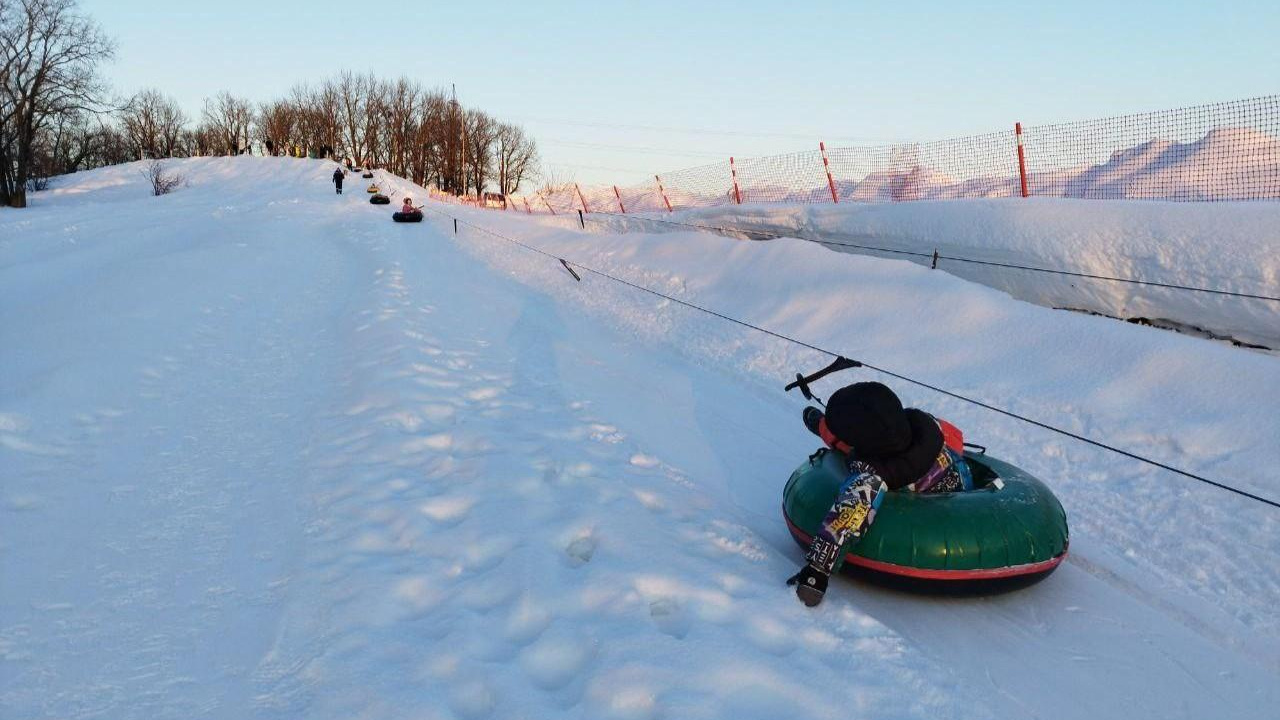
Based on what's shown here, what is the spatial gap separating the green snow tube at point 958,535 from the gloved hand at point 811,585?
9.0 inches

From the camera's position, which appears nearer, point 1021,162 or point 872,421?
point 872,421

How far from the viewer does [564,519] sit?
4059 millimetres

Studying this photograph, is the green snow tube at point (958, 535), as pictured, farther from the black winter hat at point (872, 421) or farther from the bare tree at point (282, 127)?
the bare tree at point (282, 127)

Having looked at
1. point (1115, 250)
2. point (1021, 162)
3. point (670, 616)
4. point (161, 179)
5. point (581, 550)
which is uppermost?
point (161, 179)

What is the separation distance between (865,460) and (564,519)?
1.66 metres

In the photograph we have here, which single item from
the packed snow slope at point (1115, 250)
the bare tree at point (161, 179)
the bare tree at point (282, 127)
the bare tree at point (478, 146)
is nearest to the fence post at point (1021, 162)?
the packed snow slope at point (1115, 250)

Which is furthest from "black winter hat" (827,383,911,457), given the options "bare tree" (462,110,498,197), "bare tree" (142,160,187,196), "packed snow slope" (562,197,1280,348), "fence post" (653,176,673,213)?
"bare tree" (462,110,498,197)

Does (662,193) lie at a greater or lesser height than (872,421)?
greater

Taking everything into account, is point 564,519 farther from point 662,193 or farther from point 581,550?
point 662,193

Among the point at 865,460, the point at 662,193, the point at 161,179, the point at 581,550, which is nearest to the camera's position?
the point at 865,460

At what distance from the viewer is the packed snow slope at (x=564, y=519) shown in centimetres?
287

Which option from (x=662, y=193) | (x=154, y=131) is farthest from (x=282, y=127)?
(x=662, y=193)

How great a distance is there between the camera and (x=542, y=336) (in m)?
9.09

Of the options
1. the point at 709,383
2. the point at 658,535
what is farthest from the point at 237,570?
the point at 709,383
